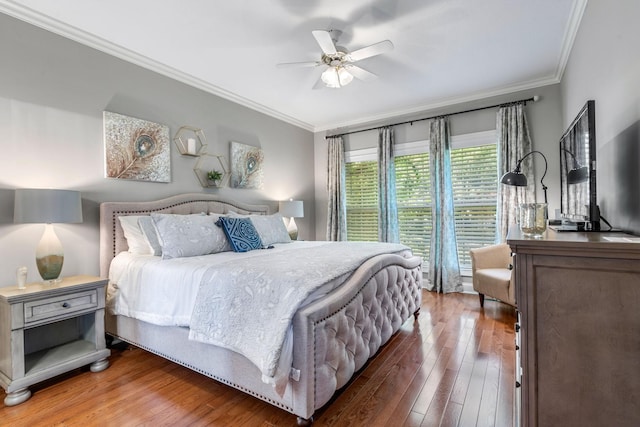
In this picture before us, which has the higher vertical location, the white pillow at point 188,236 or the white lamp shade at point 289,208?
the white lamp shade at point 289,208

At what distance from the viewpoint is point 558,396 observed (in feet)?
3.82

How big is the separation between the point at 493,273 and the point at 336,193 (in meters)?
2.70

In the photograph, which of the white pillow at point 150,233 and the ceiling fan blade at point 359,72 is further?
the ceiling fan blade at point 359,72

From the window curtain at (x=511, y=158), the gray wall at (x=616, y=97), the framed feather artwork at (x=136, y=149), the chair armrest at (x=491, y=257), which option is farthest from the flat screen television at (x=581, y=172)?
Result: the framed feather artwork at (x=136, y=149)

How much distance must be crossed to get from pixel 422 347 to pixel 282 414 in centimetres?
137

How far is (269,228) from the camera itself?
11.9 feet

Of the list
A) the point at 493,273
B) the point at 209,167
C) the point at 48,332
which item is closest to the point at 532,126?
the point at 493,273

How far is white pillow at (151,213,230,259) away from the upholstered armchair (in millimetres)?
2823

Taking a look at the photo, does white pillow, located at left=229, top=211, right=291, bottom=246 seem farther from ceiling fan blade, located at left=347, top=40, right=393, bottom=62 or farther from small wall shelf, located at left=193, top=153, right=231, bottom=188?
ceiling fan blade, located at left=347, top=40, right=393, bottom=62

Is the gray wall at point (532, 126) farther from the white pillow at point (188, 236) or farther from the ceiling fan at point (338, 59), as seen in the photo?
the white pillow at point (188, 236)

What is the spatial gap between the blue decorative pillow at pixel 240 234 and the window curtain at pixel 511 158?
3033mm

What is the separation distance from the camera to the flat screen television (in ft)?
5.32

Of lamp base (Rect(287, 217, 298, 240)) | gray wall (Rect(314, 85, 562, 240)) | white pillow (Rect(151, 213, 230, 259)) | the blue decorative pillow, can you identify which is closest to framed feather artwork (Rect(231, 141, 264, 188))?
lamp base (Rect(287, 217, 298, 240))

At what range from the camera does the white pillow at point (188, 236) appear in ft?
8.55
